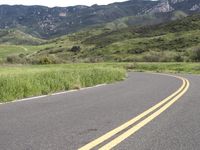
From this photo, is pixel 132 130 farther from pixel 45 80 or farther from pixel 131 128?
pixel 45 80

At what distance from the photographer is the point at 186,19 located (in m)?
159

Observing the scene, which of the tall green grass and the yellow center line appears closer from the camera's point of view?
the yellow center line

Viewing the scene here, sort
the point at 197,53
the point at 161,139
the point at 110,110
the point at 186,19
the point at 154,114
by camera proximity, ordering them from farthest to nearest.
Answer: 1. the point at 186,19
2. the point at 197,53
3. the point at 110,110
4. the point at 154,114
5. the point at 161,139

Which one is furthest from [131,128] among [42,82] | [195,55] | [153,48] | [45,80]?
[153,48]

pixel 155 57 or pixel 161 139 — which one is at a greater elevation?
pixel 161 139

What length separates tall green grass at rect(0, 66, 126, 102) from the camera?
1554 centimetres

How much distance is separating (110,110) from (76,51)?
12677 cm

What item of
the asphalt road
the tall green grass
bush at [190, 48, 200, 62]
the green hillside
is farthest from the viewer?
the green hillside

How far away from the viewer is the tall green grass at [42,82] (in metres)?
15.5

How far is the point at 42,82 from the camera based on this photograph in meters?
18.3

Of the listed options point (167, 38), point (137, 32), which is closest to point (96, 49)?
point (167, 38)

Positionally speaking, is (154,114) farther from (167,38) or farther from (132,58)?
(167,38)

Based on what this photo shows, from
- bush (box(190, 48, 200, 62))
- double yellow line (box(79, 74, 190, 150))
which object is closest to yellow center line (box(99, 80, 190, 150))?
double yellow line (box(79, 74, 190, 150))

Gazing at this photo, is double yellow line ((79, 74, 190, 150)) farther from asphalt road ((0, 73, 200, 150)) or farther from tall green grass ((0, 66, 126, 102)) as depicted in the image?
tall green grass ((0, 66, 126, 102))
